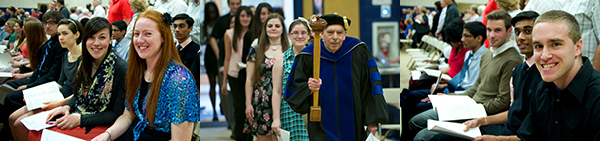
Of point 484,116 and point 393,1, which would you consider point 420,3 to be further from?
point 393,1

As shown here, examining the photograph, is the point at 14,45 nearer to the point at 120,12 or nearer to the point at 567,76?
the point at 120,12

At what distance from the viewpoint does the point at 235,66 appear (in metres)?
2.91

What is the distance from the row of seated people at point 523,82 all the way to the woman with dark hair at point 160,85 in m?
1.79

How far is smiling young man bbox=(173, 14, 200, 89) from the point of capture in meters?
2.62

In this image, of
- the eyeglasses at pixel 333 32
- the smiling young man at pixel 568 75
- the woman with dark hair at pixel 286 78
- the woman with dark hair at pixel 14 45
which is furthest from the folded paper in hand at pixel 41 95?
the smiling young man at pixel 568 75

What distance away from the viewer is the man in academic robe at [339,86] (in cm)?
213

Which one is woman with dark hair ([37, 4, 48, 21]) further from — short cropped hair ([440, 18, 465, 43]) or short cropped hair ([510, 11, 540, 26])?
short cropped hair ([510, 11, 540, 26])

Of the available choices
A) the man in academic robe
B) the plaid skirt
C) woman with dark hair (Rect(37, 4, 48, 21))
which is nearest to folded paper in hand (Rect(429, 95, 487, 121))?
the man in academic robe

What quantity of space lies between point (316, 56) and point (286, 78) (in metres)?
0.38

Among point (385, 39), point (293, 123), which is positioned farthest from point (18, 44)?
point (385, 39)

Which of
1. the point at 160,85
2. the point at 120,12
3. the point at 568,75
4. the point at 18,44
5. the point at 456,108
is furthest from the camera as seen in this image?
the point at 18,44

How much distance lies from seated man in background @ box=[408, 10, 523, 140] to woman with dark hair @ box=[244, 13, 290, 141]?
4.15ft

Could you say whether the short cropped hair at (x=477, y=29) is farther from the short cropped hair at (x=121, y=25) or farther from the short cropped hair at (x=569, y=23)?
the short cropped hair at (x=121, y=25)

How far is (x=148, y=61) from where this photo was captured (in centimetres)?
253
